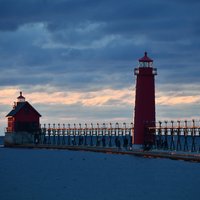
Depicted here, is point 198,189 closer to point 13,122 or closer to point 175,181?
point 175,181

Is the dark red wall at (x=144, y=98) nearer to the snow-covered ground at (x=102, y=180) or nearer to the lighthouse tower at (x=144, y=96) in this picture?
the lighthouse tower at (x=144, y=96)

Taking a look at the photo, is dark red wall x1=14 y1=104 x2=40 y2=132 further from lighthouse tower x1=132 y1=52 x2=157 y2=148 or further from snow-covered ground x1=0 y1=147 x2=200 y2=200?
lighthouse tower x1=132 y1=52 x2=157 y2=148

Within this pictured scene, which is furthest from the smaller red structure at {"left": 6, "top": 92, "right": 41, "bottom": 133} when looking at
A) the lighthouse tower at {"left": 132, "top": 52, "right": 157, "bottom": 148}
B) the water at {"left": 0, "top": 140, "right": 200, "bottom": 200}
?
the lighthouse tower at {"left": 132, "top": 52, "right": 157, "bottom": 148}

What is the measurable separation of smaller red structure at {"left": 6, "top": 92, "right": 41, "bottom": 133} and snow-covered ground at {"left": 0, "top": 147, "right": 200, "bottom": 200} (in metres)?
36.6

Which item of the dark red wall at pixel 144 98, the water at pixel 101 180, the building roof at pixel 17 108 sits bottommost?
the water at pixel 101 180

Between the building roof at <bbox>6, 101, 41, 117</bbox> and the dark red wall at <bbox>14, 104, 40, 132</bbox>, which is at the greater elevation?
the building roof at <bbox>6, 101, 41, 117</bbox>

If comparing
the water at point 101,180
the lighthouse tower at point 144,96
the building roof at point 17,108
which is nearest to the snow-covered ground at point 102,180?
the water at point 101,180

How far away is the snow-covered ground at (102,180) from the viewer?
2707 inches

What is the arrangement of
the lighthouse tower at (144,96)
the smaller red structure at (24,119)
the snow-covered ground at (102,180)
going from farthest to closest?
the smaller red structure at (24,119), the lighthouse tower at (144,96), the snow-covered ground at (102,180)

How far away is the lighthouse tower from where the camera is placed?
97.4 m

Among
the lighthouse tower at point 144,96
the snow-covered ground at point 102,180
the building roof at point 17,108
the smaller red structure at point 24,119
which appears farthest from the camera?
the building roof at point 17,108

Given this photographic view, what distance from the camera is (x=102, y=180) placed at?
81.2 meters

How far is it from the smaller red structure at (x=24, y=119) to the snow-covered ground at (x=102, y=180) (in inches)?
1441

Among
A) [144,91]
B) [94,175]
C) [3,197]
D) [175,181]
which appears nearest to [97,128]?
[144,91]
